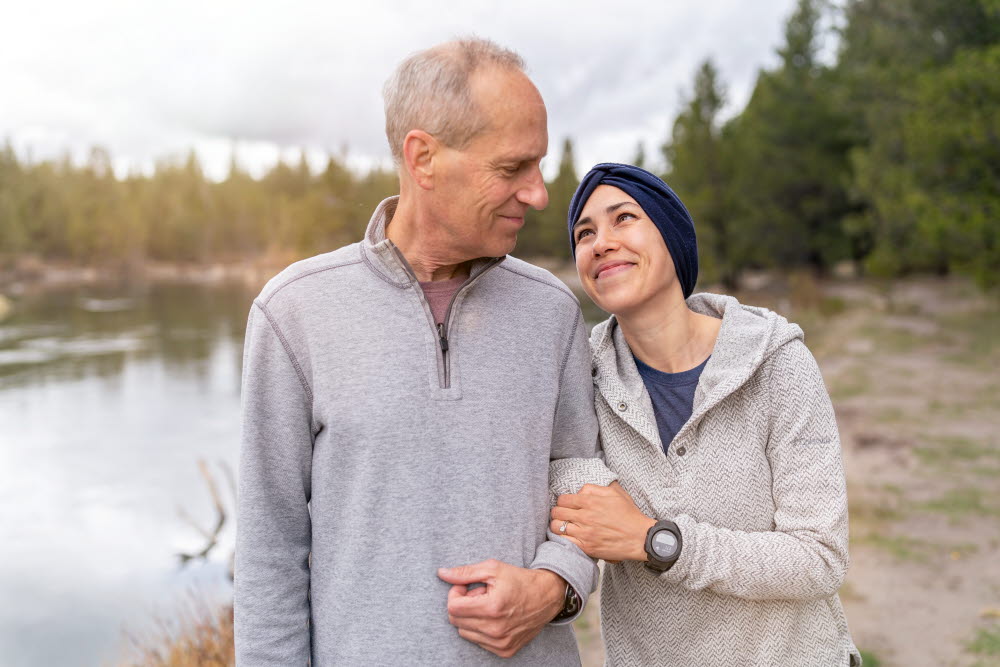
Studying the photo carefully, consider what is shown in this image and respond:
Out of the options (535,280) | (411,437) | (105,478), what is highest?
(535,280)

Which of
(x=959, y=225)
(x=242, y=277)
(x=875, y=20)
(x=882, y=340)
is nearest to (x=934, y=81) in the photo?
(x=959, y=225)

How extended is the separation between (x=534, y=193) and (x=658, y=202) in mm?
379

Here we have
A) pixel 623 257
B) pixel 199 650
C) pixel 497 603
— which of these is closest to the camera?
pixel 497 603

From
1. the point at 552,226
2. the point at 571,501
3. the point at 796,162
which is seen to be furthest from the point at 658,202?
the point at 552,226

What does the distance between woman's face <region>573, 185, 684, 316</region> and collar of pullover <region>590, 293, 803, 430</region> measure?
127 millimetres

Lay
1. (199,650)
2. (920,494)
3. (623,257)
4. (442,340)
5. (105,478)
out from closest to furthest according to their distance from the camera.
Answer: (442,340), (623,257), (199,650), (920,494), (105,478)

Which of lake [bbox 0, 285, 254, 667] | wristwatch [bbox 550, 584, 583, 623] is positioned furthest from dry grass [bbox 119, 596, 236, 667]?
wristwatch [bbox 550, 584, 583, 623]

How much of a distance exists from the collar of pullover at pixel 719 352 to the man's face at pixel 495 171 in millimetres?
458

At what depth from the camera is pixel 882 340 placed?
16.8m

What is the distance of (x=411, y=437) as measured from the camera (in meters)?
1.66

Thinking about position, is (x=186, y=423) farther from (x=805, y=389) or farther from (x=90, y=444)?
(x=805, y=389)

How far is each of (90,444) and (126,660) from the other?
12.9 meters

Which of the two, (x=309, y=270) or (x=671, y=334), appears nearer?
(x=309, y=270)

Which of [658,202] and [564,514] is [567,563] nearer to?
[564,514]
